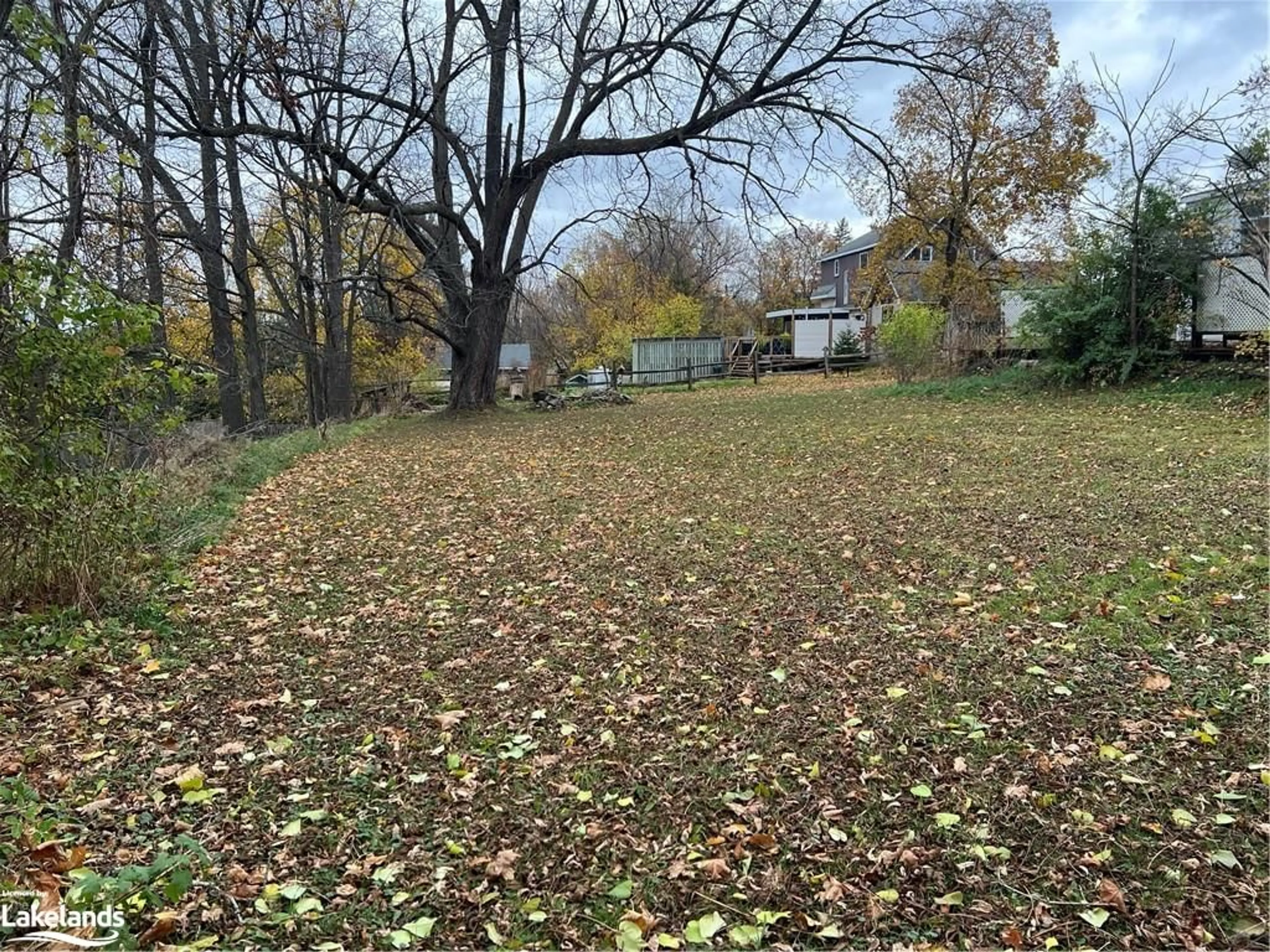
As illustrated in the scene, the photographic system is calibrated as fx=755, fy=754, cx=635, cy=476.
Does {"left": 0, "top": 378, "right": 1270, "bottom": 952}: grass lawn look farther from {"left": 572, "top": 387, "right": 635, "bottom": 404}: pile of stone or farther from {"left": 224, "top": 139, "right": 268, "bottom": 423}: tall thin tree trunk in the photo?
{"left": 572, "top": 387, "right": 635, "bottom": 404}: pile of stone

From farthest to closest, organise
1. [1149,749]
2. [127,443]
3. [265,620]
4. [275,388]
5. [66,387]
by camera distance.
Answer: [275,388] → [127,443] → [265,620] → [66,387] → [1149,749]

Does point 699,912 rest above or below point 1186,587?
below

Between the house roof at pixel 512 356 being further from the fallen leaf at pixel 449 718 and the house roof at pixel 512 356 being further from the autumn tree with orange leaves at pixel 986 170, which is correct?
the fallen leaf at pixel 449 718

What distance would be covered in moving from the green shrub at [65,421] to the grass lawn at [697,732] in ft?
1.74

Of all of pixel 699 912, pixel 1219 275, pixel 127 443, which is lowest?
pixel 699 912

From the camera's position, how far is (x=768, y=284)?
141 feet

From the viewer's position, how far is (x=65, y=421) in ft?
13.0

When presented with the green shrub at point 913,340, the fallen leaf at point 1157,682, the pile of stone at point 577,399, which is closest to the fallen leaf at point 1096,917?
the fallen leaf at point 1157,682

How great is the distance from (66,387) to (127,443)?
1.69 m

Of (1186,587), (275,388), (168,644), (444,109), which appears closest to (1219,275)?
(1186,587)

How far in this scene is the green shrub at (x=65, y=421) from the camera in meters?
3.70

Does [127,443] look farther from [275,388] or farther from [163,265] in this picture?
[275,388]

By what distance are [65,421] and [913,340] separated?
15676 millimetres

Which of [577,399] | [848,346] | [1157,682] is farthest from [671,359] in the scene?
[1157,682]
